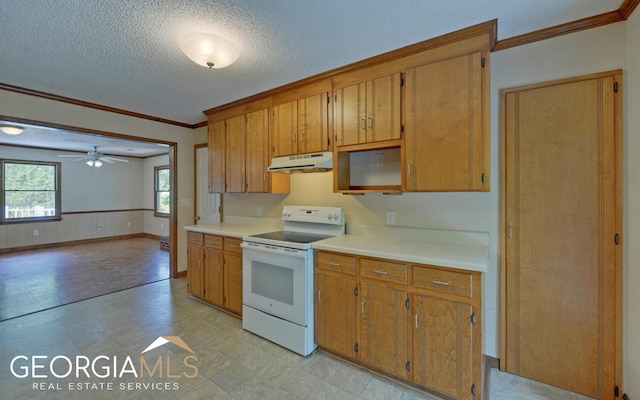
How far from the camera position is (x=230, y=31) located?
1.92 m

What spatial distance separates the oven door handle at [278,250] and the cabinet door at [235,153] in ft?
3.10

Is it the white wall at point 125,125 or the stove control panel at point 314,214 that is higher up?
the white wall at point 125,125

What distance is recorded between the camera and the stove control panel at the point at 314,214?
271 centimetres

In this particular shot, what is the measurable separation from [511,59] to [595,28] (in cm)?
45

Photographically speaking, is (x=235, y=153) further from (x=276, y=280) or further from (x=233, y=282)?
(x=276, y=280)

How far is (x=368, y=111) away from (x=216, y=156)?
2.22 meters

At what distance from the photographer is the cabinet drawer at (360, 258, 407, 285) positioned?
1.89 meters

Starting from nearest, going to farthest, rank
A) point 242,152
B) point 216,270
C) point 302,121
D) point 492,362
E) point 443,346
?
point 443,346, point 492,362, point 302,121, point 216,270, point 242,152

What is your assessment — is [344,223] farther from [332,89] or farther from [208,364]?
[208,364]

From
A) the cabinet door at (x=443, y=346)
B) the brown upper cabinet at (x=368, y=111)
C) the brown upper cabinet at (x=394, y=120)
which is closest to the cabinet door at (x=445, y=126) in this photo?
the brown upper cabinet at (x=394, y=120)

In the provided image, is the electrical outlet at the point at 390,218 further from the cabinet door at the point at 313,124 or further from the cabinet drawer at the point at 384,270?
the cabinet door at the point at 313,124

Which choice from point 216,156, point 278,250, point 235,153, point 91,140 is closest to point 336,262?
point 278,250

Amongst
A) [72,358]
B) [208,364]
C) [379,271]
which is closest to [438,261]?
[379,271]

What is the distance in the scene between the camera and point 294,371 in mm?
2107
